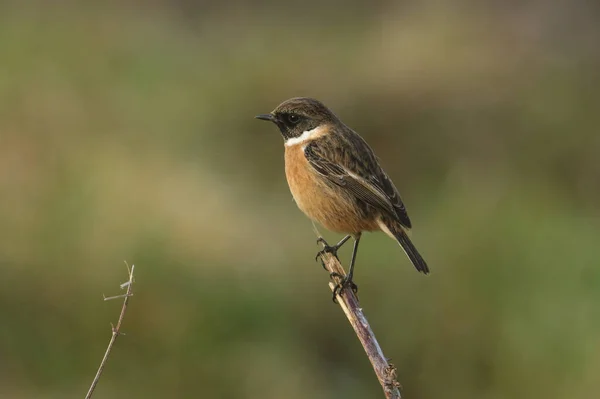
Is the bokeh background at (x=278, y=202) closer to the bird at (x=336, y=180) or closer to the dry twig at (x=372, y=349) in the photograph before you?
the bird at (x=336, y=180)

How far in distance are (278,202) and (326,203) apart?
4547 mm

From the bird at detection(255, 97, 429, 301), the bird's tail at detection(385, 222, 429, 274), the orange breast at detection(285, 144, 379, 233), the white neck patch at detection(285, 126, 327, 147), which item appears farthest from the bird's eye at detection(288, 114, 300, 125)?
the bird's tail at detection(385, 222, 429, 274)

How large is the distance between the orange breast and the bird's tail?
15cm

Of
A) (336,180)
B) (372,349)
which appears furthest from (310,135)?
(372,349)

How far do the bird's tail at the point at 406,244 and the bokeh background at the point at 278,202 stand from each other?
211 centimetres

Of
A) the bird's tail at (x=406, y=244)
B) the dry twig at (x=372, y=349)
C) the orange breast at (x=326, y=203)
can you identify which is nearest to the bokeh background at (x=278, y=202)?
the orange breast at (x=326, y=203)

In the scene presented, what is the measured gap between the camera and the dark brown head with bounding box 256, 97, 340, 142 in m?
5.97

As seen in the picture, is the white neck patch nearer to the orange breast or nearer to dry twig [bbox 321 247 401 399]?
the orange breast

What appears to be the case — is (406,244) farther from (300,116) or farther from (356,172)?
(300,116)

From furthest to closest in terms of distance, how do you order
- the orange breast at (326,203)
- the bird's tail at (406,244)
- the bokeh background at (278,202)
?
the bokeh background at (278,202) < the orange breast at (326,203) < the bird's tail at (406,244)

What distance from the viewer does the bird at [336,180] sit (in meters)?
5.58

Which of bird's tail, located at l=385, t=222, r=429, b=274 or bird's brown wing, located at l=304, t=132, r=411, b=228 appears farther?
bird's brown wing, located at l=304, t=132, r=411, b=228

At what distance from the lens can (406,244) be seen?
5.45 metres

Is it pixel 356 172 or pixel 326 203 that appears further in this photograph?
pixel 356 172
